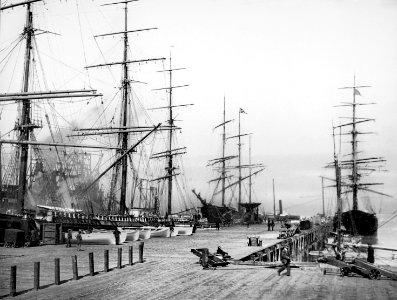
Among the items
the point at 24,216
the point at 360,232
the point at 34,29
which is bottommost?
the point at 360,232

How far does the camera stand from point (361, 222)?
243ft

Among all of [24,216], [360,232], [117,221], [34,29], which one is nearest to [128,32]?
[34,29]

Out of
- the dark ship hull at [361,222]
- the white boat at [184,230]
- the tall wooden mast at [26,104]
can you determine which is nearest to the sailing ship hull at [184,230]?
the white boat at [184,230]

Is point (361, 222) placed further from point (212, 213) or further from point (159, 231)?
point (159, 231)

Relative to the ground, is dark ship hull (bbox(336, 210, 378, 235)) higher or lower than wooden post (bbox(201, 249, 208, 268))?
lower

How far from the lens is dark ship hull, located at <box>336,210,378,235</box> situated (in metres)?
73.6

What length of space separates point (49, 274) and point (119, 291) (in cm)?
520

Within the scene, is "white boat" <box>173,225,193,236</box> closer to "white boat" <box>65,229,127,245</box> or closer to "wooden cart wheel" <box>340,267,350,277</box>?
"white boat" <box>65,229,127,245</box>

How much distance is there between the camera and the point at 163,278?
50.8ft

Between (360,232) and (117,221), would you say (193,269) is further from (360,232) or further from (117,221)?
(360,232)

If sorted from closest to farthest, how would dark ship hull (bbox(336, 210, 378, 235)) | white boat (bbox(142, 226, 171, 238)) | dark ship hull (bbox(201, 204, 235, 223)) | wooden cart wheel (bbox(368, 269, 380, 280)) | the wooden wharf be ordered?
1. the wooden wharf
2. wooden cart wheel (bbox(368, 269, 380, 280))
3. white boat (bbox(142, 226, 171, 238))
4. dark ship hull (bbox(336, 210, 378, 235))
5. dark ship hull (bbox(201, 204, 235, 223))

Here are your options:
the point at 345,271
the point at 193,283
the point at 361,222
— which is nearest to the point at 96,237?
the point at 193,283

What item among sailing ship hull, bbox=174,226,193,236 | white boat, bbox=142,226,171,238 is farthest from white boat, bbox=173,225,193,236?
white boat, bbox=142,226,171,238

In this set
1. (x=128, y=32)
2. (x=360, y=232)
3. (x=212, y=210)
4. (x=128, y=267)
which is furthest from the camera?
(x=212, y=210)
